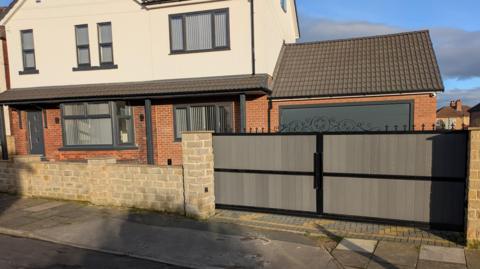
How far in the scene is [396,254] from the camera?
5.36 meters

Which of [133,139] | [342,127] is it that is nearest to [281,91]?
[342,127]

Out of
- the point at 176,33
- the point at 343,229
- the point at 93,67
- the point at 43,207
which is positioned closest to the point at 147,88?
the point at 176,33

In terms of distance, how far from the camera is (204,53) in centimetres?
1235

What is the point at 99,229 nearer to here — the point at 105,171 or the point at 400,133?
the point at 105,171

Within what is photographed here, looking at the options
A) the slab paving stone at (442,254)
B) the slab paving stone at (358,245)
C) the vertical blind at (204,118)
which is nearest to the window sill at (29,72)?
the vertical blind at (204,118)

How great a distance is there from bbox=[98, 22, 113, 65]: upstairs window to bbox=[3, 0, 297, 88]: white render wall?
187mm

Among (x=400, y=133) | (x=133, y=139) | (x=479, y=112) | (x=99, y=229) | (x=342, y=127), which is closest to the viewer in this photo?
(x=400, y=133)

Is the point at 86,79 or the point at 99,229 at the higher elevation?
the point at 86,79

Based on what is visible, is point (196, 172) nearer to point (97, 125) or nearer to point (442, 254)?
point (442, 254)

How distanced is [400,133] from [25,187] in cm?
992

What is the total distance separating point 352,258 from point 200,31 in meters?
9.67

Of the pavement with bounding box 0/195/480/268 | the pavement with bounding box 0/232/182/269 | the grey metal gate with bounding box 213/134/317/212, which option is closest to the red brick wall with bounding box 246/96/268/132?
the grey metal gate with bounding box 213/134/317/212

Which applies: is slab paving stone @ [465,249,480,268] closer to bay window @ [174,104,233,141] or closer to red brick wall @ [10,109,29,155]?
bay window @ [174,104,233,141]

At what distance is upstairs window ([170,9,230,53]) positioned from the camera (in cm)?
1218
